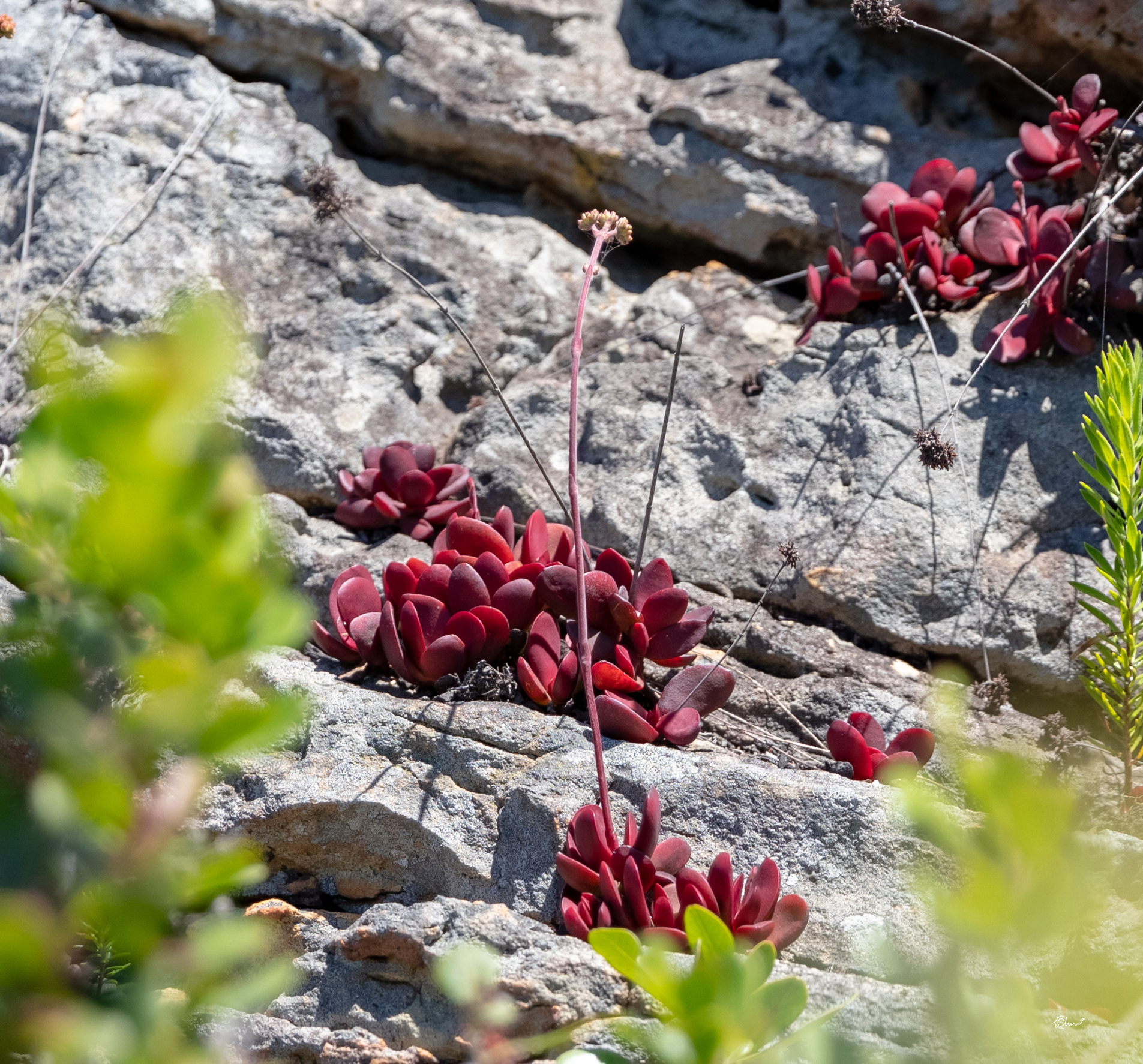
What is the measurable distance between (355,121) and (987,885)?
14.8ft

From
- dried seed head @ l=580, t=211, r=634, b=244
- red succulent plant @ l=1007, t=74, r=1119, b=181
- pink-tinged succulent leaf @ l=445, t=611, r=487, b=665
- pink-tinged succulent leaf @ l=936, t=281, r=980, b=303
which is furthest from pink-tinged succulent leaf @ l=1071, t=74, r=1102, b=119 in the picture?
pink-tinged succulent leaf @ l=445, t=611, r=487, b=665

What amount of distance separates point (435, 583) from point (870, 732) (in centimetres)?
128

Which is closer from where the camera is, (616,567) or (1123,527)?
(1123,527)

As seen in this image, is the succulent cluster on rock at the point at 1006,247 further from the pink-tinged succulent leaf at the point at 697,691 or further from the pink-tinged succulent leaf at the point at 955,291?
the pink-tinged succulent leaf at the point at 697,691

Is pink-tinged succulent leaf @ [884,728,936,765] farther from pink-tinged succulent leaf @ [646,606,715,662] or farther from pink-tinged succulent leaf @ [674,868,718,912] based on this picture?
pink-tinged succulent leaf @ [674,868,718,912]

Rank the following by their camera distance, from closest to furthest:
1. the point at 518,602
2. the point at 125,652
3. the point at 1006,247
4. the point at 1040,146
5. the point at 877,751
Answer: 1. the point at 125,652
2. the point at 877,751
3. the point at 518,602
4. the point at 1006,247
5. the point at 1040,146

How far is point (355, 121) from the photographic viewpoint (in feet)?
14.5

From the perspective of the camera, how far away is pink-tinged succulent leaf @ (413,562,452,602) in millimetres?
2629

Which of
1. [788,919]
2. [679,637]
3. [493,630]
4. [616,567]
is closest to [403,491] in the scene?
[493,630]

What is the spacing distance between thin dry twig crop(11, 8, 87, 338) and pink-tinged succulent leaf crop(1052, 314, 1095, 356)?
3.76 metres

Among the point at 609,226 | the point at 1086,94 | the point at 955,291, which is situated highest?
the point at 1086,94

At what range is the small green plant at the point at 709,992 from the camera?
38.2 inches

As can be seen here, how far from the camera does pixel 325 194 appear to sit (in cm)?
365

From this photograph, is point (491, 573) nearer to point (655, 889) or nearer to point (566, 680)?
point (566, 680)
